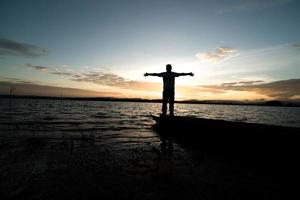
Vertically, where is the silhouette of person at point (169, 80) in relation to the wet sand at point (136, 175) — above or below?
above

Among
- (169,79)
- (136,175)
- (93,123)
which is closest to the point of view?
(136,175)

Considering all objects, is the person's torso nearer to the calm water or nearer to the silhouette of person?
the silhouette of person

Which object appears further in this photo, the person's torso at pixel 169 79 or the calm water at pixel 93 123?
the calm water at pixel 93 123

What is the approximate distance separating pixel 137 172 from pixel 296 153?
5700 mm

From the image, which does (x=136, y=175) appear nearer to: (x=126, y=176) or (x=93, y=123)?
(x=126, y=176)

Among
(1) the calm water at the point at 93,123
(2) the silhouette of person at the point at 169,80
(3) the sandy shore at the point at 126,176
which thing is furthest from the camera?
(1) the calm water at the point at 93,123

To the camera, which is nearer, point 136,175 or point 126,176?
point 126,176

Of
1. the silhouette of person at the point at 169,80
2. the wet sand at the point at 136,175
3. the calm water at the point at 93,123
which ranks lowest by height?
the calm water at the point at 93,123

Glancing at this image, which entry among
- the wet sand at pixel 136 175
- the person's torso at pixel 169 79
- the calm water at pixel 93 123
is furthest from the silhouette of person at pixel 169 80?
the wet sand at pixel 136 175

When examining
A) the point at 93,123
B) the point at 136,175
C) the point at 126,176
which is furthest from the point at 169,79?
the point at 93,123

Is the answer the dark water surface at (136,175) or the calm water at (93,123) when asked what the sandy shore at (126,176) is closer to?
the dark water surface at (136,175)

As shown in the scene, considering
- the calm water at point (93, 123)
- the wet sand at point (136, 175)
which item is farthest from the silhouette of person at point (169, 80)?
the wet sand at point (136, 175)

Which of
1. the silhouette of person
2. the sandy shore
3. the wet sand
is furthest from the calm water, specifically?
the sandy shore

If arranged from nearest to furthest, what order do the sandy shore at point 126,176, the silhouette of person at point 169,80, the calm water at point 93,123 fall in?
the sandy shore at point 126,176, the silhouette of person at point 169,80, the calm water at point 93,123
